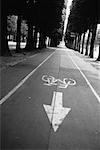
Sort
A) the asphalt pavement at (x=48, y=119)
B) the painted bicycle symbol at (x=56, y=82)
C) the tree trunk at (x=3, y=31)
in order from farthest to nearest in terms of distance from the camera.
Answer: the tree trunk at (x=3, y=31) < the painted bicycle symbol at (x=56, y=82) < the asphalt pavement at (x=48, y=119)

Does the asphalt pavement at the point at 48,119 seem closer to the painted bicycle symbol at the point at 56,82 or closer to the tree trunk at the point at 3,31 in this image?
the painted bicycle symbol at the point at 56,82

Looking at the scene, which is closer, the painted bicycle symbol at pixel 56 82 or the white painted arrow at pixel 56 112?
the white painted arrow at pixel 56 112

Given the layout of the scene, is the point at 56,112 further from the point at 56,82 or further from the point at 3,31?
the point at 3,31

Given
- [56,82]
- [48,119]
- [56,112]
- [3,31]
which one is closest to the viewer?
[48,119]

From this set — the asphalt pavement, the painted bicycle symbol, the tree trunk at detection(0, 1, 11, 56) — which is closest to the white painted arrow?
the asphalt pavement

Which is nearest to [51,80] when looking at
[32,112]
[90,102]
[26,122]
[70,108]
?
[90,102]

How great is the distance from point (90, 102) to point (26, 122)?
12.2 ft

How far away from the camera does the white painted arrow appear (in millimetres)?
6432

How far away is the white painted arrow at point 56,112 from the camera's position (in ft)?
21.1

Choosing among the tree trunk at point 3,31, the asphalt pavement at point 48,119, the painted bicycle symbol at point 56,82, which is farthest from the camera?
the tree trunk at point 3,31

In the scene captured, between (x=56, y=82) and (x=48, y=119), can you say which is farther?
(x=56, y=82)

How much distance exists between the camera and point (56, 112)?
24.1 feet

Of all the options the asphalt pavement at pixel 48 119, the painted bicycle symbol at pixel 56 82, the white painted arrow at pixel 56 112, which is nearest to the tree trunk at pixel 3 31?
the painted bicycle symbol at pixel 56 82

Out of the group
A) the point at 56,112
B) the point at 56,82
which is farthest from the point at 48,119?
the point at 56,82
